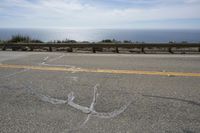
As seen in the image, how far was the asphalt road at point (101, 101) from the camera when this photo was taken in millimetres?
3678

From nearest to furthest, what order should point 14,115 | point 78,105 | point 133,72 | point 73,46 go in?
point 14,115, point 78,105, point 133,72, point 73,46

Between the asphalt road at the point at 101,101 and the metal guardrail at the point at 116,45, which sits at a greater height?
the metal guardrail at the point at 116,45

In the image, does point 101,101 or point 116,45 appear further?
point 116,45

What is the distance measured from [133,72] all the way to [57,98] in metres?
3.08

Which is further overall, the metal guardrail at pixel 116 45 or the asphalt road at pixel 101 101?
the metal guardrail at pixel 116 45

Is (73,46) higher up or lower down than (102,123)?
higher up

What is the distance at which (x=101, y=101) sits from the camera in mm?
4699

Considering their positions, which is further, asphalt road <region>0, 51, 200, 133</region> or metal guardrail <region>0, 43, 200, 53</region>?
metal guardrail <region>0, 43, 200, 53</region>

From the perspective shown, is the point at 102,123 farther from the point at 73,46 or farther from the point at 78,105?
the point at 73,46

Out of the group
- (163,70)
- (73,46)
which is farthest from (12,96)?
(73,46)

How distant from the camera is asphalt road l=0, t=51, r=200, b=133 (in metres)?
3.68

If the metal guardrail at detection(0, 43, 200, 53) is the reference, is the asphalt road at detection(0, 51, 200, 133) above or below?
below

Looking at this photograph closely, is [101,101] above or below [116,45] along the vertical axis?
below

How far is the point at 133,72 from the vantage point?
723 centimetres
